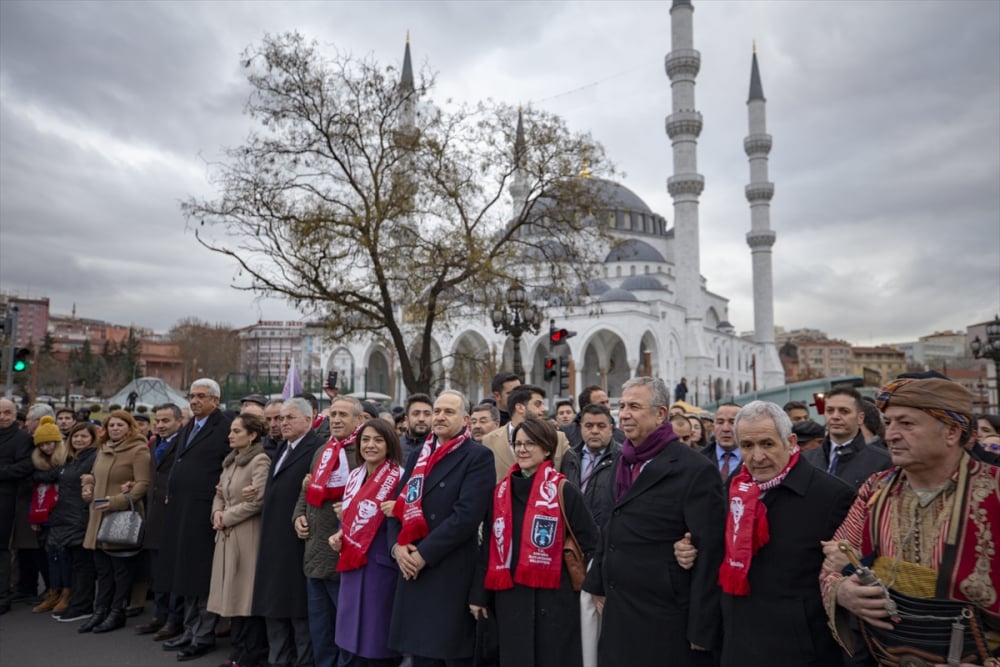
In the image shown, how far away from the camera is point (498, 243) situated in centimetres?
1443

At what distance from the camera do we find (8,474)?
22.2 ft

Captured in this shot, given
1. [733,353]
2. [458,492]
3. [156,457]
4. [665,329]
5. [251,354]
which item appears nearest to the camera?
[458,492]

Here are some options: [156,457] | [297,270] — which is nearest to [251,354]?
[297,270]

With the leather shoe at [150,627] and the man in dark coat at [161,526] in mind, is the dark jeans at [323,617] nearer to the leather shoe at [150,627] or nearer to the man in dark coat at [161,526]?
the man in dark coat at [161,526]

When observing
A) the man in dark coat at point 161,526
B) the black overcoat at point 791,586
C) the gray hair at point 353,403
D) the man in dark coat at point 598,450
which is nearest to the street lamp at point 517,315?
the man in dark coat at point 161,526

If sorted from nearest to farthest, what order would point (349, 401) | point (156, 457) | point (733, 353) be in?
point (349, 401), point (156, 457), point (733, 353)

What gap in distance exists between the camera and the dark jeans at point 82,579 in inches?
259

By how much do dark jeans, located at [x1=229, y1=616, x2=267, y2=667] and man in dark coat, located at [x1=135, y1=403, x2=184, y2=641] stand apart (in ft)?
3.32

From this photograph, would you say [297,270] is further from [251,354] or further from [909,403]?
[251,354]

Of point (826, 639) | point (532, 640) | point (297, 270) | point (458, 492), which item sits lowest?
point (532, 640)

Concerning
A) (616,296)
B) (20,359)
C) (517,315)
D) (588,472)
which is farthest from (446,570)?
(616,296)

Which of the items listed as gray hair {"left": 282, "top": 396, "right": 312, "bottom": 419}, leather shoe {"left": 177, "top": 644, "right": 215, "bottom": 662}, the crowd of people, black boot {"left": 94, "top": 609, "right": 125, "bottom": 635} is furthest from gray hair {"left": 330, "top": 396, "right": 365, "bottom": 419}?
black boot {"left": 94, "top": 609, "right": 125, "bottom": 635}

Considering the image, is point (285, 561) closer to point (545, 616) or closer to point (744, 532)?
point (545, 616)

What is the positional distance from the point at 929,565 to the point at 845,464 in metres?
2.36
